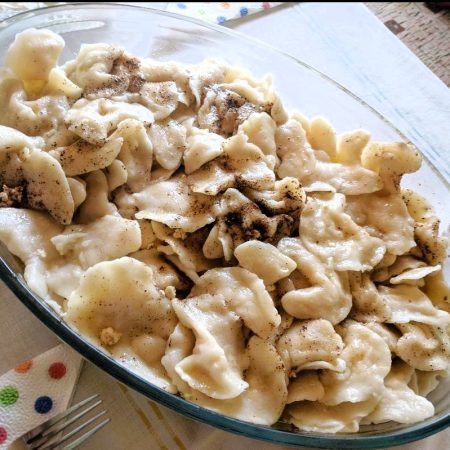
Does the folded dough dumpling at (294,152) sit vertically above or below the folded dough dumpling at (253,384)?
above

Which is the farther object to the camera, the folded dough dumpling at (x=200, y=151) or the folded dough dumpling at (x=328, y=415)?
Answer: the folded dough dumpling at (x=200, y=151)

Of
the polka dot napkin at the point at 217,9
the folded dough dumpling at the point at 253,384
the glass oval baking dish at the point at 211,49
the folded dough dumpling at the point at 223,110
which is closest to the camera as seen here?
the folded dough dumpling at the point at 253,384

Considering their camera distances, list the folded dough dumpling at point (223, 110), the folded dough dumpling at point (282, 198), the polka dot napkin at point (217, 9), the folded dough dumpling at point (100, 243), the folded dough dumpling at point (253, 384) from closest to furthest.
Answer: the folded dough dumpling at point (253, 384)
the folded dough dumpling at point (100, 243)
the folded dough dumpling at point (282, 198)
the folded dough dumpling at point (223, 110)
the polka dot napkin at point (217, 9)

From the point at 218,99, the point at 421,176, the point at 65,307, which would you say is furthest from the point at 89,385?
the point at 421,176

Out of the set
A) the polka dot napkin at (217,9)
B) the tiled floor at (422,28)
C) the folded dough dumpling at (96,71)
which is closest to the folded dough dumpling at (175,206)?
the folded dough dumpling at (96,71)

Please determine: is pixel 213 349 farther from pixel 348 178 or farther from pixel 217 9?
pixel 217 9

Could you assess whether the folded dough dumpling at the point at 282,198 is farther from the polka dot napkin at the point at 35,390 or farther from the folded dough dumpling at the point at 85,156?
the polka dot napkin at the point at 35,390
